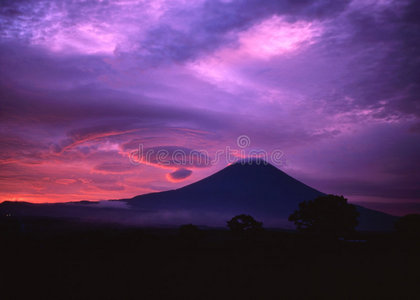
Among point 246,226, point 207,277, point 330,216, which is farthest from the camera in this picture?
point 246,226

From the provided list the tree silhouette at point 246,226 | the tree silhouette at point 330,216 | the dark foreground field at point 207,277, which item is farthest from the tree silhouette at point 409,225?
the tree silhouette at point 246,226

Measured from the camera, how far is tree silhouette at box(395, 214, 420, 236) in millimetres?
38531

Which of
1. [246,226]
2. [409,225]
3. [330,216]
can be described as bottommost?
[246,226]

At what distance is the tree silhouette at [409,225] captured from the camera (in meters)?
38.5

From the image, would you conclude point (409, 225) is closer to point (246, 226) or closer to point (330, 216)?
point (330, 216)

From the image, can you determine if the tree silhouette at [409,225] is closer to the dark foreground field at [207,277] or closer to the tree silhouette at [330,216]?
the tree silhouette at [330,216]

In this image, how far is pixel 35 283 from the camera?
19172 mm

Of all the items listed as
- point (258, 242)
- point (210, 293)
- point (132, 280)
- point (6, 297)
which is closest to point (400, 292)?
point (210, 293)

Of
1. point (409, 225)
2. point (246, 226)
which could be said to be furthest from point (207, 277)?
point (409, 225)

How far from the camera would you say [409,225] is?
39.2 meters

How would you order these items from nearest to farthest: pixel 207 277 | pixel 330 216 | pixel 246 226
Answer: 1. pixel 207 277
2. pixel 330 216
3. pixel 246 226

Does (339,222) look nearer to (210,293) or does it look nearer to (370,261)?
(370,261)

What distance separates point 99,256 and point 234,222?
20.5 metres

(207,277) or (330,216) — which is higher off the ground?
(330,216)
